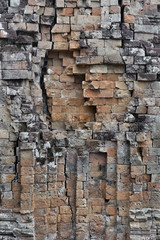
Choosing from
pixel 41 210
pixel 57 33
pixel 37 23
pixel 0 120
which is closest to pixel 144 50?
pixel 57 33

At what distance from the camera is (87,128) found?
Result: 27.9ft

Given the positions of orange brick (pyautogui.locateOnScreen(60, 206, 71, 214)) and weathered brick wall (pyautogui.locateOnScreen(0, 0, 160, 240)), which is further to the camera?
orange brick (pyautogui.locateOnScreen(60, 206, 71, 214))

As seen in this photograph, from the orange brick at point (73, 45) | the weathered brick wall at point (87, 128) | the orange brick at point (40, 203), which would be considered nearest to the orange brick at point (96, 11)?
the weathered brick wall at point (87, 128)

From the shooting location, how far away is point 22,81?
807 centimetres

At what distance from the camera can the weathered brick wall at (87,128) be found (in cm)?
805

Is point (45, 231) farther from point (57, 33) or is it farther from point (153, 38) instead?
point (153, 38)

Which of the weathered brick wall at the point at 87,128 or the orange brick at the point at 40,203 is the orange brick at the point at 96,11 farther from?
the orange brick at the point at 40,203

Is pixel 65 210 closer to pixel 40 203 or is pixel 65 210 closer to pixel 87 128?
pixel 40 203

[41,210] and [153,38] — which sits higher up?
[153,38]

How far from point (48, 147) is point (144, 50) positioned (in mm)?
3751

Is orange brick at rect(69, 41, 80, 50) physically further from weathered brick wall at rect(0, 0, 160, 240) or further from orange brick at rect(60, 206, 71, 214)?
orange brick at rect(60, 206, 71, 214)

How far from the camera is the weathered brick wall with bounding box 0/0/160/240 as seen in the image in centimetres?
805

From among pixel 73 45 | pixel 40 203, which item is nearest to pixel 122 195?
pixel 40 203

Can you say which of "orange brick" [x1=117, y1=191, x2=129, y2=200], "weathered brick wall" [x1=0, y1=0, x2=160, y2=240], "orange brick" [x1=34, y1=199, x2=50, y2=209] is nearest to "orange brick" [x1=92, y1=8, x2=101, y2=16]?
"weathered brick wall" [x1=0, y1=0, x2=160, y2=240]
